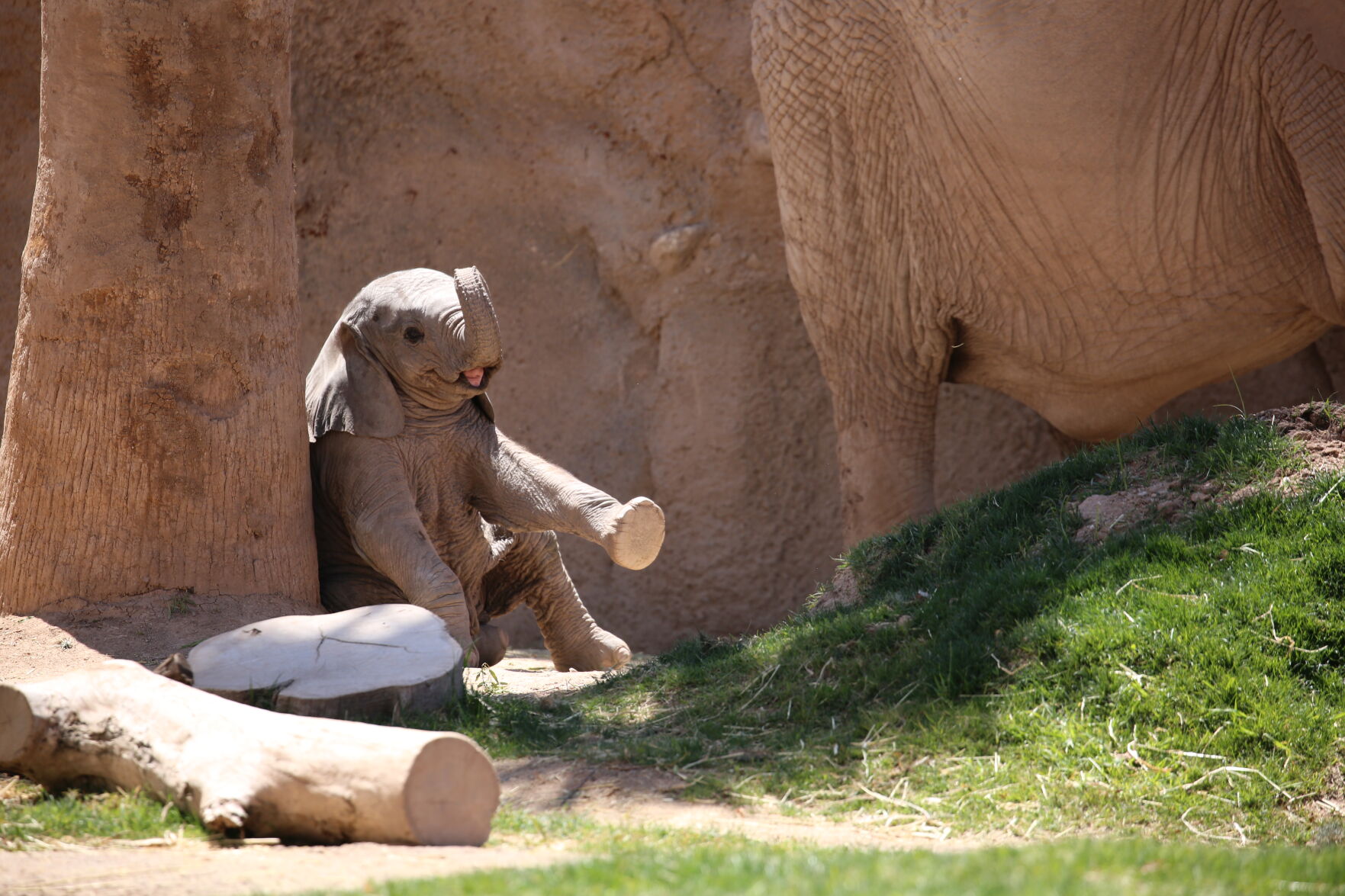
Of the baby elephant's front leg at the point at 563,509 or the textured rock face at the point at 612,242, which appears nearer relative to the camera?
the baby elephant's front leg at the point at 563,509

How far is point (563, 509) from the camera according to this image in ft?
17.5

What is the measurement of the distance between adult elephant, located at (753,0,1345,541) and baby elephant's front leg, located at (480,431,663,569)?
7.16ft

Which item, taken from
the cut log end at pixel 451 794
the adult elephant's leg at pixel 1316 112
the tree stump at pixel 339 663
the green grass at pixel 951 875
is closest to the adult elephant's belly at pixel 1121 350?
the adult elephant's leg at pixel 1316 112

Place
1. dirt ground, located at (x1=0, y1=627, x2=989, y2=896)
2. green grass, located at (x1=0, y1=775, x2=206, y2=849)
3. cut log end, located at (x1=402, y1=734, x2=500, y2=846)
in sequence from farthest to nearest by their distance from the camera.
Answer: green grass, located at (x1=0, y1=775, x2=206, y2=849)
cut log end, located at (x1=402, y1=734, x2=500, y2=846)
dirt ground, located at (x1=0, y1=627, x2=989, y2=896)

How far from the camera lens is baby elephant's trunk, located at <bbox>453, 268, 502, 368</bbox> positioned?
5.00 metres

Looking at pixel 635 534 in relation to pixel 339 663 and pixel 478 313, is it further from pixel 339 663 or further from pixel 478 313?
pixel 339 663

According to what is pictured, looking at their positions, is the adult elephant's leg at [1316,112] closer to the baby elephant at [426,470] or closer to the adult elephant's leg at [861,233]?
the adult elephant's leg at [861,233]

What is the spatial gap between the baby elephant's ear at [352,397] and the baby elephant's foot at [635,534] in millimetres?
1012

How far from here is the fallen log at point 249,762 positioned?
288 cm

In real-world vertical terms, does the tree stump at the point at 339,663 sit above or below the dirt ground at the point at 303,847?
above

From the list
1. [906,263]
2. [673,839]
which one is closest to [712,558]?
[906,263]

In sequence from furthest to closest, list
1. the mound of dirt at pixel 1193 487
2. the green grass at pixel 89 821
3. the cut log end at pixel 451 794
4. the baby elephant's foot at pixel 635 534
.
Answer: the baby elephant's foot at pixel 635 534 < the mound of dirt at pixel 1193 487 < the green grass at pixel 89 821 < the cut log end at pixel 451 794

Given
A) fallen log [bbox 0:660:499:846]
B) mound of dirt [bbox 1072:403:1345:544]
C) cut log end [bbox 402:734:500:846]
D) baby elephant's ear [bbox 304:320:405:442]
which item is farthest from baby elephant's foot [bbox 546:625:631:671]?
cut log end [bbox 402:734:500:846]

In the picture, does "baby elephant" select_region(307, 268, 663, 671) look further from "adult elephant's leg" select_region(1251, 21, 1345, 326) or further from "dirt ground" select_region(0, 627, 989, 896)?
"adult elephant's leg" select_region(1251, 21, 1345, 326)
